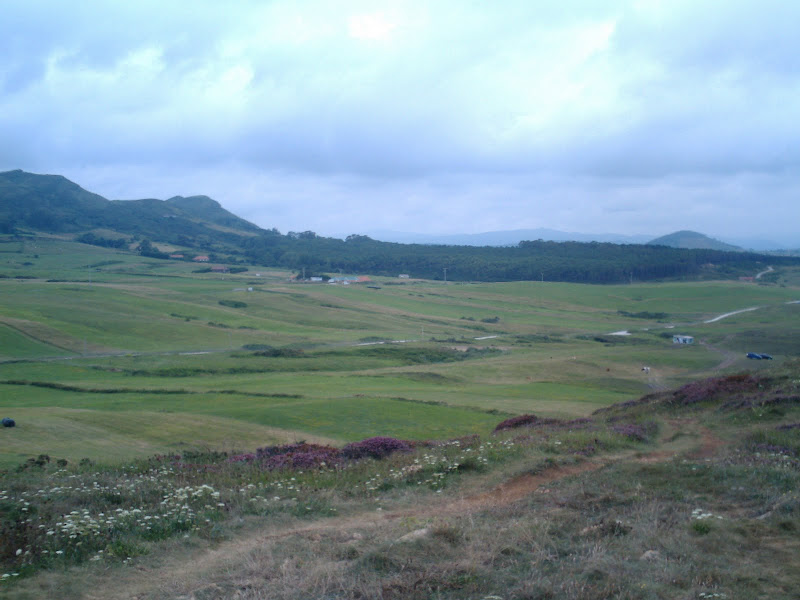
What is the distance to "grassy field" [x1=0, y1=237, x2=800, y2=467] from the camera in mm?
29422

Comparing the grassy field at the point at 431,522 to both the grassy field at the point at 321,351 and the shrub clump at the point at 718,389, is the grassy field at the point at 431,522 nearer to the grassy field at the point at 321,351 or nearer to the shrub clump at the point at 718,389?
the shrub clump at the point at 718,389

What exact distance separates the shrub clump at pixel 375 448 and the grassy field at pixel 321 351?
802 centimetres

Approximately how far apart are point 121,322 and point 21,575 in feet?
244

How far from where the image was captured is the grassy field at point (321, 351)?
29.4 m

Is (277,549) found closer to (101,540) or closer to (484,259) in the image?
(101,540)

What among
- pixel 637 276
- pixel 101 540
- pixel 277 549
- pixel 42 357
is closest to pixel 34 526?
pixel 101 540

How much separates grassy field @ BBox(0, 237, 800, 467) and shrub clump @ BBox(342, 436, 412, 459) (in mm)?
8018

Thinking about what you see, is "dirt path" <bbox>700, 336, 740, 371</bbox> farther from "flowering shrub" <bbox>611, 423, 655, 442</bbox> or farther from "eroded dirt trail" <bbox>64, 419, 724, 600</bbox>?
"eroded dirt trail" <bbox>64, 419, 724, 600</bbox>

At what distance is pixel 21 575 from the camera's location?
27.7 ft

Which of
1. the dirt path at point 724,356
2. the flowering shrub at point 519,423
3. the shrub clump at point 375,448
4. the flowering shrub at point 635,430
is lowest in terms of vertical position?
the dirt path at point 724,356

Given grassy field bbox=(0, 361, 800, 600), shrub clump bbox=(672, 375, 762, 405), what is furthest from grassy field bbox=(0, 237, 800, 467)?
grassy field bbox=(0, 361, 800, 600)

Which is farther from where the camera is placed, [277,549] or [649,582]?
[277,549]

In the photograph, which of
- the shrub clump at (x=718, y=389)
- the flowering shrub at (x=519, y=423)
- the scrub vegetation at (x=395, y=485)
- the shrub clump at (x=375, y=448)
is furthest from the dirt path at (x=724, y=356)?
the shrub clump at (x=375, y=448)

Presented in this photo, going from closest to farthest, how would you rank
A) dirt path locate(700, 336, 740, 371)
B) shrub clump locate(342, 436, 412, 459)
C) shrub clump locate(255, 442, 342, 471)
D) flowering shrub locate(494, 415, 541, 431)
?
shrub clump locate(255, 442, 342, 471)
shrub clump locate(342, 436, 412, 459)
flowering shrub locate(494, 415, 541, 431)
dirt path locate(700, 336, 740, 371)
